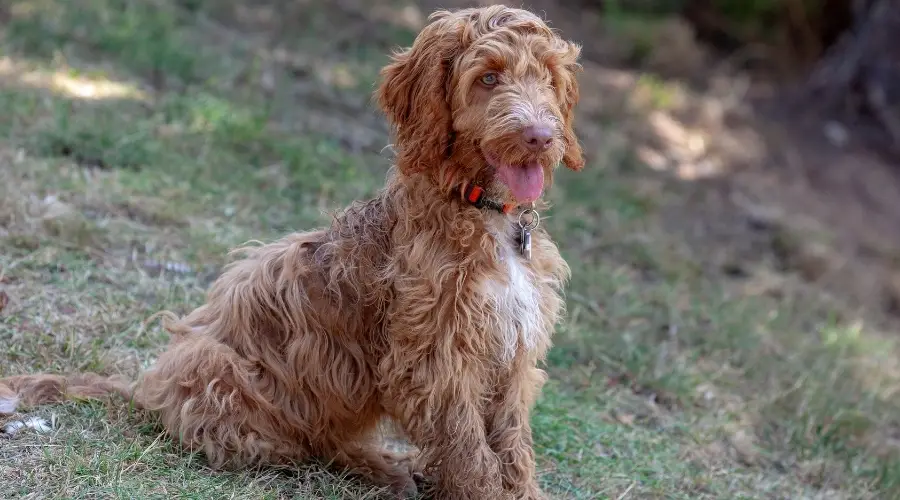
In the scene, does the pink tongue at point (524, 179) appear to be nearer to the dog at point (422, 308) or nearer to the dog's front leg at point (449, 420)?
the dog at point (422, 308)

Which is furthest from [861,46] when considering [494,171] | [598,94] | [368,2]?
[494,171]

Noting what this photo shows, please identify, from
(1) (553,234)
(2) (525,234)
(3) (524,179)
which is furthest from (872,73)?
(3) (524,179)

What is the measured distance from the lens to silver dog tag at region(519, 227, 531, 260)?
12.9 ft

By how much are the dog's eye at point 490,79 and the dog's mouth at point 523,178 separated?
26cm

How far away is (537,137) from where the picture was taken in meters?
3.47

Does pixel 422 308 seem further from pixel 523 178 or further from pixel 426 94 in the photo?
pixel 426 94

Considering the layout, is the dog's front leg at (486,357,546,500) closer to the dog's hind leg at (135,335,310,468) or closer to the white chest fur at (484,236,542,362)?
the white chest fur at (484,236,542,362)

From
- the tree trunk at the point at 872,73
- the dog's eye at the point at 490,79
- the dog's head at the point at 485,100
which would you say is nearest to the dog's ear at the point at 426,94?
the dog's head at the point at 485,100

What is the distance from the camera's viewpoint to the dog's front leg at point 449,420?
3.79 metres

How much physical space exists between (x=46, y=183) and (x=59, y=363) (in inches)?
75.3

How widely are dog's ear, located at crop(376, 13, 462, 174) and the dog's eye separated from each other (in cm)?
15

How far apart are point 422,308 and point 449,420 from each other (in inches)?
17.6

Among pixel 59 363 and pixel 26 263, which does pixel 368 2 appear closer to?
pixel 26 263

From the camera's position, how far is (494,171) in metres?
3.70
